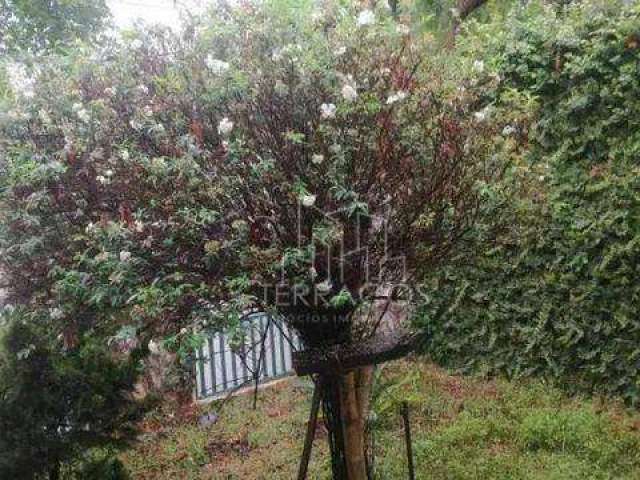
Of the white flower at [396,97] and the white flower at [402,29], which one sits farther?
the white flower at [402,29]

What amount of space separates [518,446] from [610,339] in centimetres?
121

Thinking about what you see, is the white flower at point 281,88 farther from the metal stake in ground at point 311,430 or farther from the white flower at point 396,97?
the metal stake in ground at point 311,430

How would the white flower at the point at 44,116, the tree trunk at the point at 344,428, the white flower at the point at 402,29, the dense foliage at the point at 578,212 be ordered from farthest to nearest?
the dense foliage at the point at 578,212 < the tree trunk at the point at 344,428 < the white flower at the point at 44,116 < the white flower at the point at 402,29

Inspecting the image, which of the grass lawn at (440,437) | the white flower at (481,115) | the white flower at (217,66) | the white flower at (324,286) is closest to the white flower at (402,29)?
the white flower at (481,115)

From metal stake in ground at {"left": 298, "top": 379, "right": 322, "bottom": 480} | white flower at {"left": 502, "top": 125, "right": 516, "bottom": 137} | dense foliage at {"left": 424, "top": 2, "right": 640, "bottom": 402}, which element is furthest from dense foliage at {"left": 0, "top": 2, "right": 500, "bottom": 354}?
dense foliage at {"left": 424, "top": 2, "right": 640, "bottom": 402}

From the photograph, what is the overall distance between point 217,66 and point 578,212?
3.58 metres

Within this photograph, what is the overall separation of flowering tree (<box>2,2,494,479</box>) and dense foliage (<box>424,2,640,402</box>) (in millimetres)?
1851

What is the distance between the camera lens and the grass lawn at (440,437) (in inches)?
153

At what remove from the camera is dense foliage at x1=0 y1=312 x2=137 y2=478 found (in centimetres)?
304

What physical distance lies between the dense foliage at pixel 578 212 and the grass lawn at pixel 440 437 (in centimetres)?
42

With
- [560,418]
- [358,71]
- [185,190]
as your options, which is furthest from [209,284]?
[560,418]

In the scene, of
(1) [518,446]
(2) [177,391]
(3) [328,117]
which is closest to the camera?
(3) [328,117]

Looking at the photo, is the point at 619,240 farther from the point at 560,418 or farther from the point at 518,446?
the point at 518,446

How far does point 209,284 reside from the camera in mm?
2090
